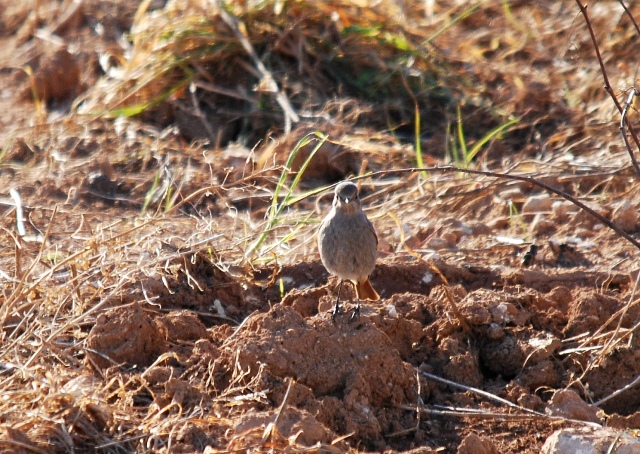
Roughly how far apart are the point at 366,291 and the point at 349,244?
0.35m

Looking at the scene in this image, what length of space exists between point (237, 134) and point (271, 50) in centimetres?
86

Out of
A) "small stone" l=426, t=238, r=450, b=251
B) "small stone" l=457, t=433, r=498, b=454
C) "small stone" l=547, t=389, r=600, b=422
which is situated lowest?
"small stone" l=426, t=238, r=450, b=251

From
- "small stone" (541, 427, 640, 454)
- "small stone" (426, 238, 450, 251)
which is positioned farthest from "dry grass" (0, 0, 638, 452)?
"small stone" (541, 427, 640, 454)

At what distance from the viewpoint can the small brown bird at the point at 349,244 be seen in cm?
525

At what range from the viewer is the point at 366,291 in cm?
547

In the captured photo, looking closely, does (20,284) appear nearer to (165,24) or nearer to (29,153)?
(29,153)

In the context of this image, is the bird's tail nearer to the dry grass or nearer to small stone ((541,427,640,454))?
the dry grass

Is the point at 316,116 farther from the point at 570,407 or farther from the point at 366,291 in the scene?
the point at 570,407

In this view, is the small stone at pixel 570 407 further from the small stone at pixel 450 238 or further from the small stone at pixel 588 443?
the small stone at pixel 450 238

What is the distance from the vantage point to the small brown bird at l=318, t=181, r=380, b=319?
5.25 meters

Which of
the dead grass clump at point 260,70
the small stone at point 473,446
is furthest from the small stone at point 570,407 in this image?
the dead grass clump at point 260,70

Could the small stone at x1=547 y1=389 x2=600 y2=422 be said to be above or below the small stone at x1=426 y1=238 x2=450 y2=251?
above

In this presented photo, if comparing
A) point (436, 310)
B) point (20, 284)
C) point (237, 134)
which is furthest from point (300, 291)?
point (237, 134)

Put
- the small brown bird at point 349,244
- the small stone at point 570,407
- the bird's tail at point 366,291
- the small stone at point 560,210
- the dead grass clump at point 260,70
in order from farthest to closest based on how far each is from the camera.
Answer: the dead grass clump at point 260,70 → the small stone at point 560,210 → the bird's tail at point 366,291 → the small brown bird at point 349,244 → the small stone at point 570,407
